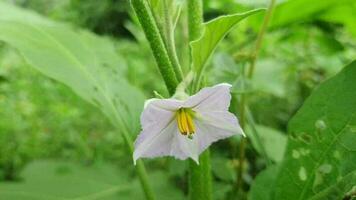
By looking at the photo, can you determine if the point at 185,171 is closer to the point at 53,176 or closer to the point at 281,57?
the point at 53,176

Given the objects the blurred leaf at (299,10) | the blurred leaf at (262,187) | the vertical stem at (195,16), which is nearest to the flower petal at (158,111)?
the vertical stem at (195,16)

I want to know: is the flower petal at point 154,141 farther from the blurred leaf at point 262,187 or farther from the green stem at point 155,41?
the blurred leaf at point 262,187

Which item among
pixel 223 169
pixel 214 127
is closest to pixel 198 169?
pixel 214 127

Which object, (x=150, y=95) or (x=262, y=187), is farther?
(x=150, y=95)

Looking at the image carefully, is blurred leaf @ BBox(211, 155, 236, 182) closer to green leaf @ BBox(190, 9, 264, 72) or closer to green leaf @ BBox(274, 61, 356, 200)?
green leaf @ BBox(274, 61, 356, 200)

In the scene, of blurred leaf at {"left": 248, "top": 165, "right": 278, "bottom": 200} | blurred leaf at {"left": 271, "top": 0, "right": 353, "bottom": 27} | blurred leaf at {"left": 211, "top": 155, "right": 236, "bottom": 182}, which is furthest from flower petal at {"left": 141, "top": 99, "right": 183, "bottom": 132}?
blurred leaf at {"left": 271, "top": 0, "right": 353, "bottom": 27}

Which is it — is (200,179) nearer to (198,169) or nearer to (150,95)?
(198,169)
